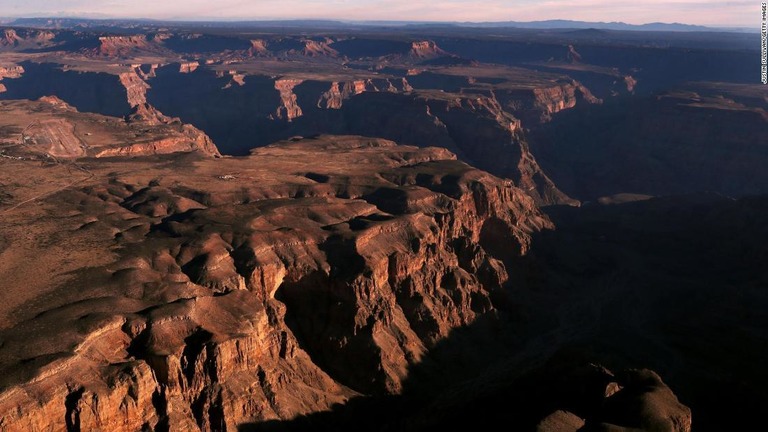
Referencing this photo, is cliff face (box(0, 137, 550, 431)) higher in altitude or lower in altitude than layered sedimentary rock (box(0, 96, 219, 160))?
higher

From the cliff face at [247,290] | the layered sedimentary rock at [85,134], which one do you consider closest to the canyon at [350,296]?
the cliff face at [247,290]

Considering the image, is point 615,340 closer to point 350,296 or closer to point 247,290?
point 350,296

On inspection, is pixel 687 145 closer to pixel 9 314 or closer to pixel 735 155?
pixel 735 155

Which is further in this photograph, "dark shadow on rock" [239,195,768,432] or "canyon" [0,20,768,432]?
"dark shadow on rock" [239,195,768,432]

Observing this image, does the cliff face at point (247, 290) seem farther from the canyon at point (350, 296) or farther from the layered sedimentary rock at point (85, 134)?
the layered sedimentary rock at point (85, 134)

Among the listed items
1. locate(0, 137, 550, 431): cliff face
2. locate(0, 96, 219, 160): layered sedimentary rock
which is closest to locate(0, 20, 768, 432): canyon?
locate(0, 137, 550, 431): cliff face

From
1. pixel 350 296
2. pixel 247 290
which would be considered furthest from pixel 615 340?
pixel 247 290

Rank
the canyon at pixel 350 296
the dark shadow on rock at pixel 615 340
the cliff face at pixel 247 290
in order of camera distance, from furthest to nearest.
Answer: the dark shadow on rock at pixel 615 340
the canyon at pixel 350 296
the cliff face at pixel 247 290

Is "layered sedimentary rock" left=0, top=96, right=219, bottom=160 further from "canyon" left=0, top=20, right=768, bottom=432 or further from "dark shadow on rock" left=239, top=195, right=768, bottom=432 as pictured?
"dark shadow on rock" left=239, top=195, right=768, bottom=432

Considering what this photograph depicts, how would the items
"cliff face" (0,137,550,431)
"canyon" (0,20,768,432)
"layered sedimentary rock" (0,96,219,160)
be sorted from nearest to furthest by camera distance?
1. "cliff face" (0,137,550,431)
2. "canyon" (0,20,768,432)
3. "layered sedimentary rock" (0,96,219,160)
